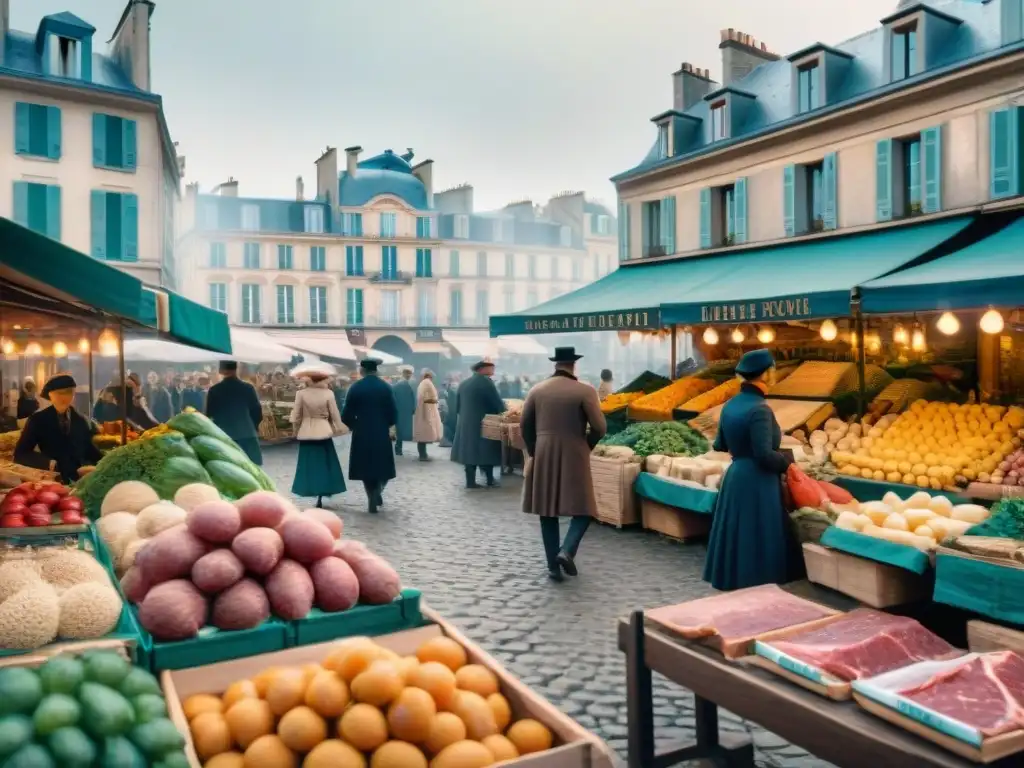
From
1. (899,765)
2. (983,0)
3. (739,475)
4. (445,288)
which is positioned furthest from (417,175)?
(899,765)

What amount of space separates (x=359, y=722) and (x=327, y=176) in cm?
4598

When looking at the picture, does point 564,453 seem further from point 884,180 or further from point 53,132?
point 53,132

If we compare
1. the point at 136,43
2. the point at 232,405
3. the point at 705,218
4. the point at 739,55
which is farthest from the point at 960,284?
the point at 136,43

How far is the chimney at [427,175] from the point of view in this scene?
47.7m

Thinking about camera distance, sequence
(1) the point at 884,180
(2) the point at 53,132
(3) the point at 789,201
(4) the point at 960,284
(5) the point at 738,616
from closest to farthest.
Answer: (5) the point at 738,616
(4) the point at 960,284
(1) the point at 884,180
(3) the point at 789,201
(2) the point at 53,132

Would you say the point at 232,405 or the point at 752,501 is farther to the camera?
the point at 232,405

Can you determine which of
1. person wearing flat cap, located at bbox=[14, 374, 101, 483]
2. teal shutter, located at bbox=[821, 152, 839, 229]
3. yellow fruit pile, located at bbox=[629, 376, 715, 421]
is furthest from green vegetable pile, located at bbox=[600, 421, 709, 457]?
teal shutter, located at bbox=[821, 152, 839, 229]

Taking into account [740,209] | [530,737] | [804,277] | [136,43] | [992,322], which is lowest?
[530,737]

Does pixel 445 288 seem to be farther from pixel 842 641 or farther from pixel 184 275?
pixel 842 641

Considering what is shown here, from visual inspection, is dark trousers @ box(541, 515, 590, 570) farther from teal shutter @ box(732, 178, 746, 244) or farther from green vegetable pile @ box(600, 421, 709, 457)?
teal shutter @ box(732, 178, 746, 244)

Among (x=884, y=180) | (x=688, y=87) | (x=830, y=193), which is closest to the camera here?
(x=884, y=180)

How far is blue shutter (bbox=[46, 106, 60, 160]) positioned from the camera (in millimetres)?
22984

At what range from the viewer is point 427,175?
47.8 metres

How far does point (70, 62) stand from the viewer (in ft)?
76.7
